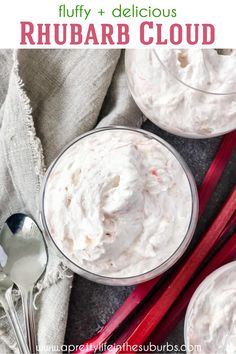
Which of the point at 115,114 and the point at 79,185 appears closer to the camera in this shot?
the point at 79,185

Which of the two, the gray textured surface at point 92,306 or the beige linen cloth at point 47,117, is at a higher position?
the beige linen cloth at point 47,117

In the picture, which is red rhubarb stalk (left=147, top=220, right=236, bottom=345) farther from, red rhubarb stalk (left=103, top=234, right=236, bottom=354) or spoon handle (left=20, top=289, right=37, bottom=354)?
spoon handle (left=20, top=289, right=37, bottom=354)

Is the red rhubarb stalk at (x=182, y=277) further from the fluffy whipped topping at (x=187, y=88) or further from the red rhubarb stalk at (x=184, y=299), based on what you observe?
the fluffy whipped topping at (x=187, y=88)

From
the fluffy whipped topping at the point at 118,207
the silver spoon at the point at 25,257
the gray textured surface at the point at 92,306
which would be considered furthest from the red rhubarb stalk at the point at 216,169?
the silver spoon at the point at 25,257

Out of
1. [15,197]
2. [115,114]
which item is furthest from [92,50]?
[15,197]

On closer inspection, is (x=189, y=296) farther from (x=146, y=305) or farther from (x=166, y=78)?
(x=166, y=78)

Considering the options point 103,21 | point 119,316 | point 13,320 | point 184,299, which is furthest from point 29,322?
point 103,21

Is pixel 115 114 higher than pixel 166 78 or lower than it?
lower
